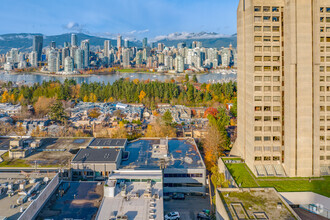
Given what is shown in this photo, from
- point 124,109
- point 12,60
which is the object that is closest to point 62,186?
point 124,109

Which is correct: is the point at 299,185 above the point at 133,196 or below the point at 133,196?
below

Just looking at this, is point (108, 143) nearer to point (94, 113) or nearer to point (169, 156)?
point (169, 156)

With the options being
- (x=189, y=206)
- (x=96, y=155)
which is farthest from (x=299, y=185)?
(x=96, y=155)

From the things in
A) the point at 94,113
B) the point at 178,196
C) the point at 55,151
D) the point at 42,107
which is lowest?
the point at 178,196

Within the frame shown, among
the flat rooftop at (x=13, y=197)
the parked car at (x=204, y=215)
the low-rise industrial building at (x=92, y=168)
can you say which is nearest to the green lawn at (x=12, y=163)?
the low-rise industrial building at (x=92, y=168)

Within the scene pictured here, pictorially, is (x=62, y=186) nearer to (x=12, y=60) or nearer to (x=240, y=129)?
(x=240, y=129)
